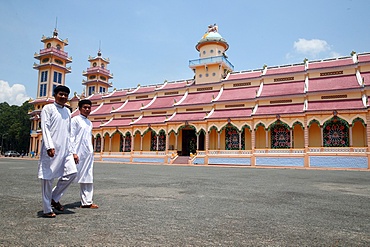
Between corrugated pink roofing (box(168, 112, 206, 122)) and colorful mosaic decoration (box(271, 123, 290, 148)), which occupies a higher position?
corrugated pink roofing (box(168, 112, 206, 122))

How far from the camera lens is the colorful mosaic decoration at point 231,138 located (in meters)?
26.2

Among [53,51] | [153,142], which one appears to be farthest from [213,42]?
[53,51]

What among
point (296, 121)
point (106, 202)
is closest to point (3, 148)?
point (296, 121)

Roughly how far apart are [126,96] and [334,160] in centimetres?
2527

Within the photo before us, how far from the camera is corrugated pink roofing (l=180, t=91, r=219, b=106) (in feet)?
94.8

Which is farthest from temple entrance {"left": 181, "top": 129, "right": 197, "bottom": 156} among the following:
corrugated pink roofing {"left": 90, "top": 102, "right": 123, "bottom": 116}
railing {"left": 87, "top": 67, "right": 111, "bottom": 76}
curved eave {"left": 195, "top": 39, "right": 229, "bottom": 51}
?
railing {"left": 87, "top": 67, "right": 111, "bottom": 76}

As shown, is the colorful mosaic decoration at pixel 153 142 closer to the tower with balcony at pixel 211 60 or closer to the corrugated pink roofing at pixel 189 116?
the corrugated pink roofing at pixel 189 116

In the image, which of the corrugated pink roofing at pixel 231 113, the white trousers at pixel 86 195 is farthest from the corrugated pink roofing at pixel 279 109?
the white trousers at pixel 86 195

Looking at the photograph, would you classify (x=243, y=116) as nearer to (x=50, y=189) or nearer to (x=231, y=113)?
(x=231, y=113)

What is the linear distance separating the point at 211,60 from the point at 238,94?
5898 millimetres

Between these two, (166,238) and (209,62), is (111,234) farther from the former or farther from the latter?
(209,62)

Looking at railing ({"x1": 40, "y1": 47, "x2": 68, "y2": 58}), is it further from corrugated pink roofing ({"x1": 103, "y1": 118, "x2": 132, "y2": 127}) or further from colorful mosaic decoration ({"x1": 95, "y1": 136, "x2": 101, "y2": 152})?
corrugated pink roofing ({"x1": 103, "y1": 118, "x2": 132, "y2": 127})

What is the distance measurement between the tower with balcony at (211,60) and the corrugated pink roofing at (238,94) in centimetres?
278

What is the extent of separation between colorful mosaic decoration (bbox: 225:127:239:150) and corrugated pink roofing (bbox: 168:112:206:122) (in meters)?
2.81
